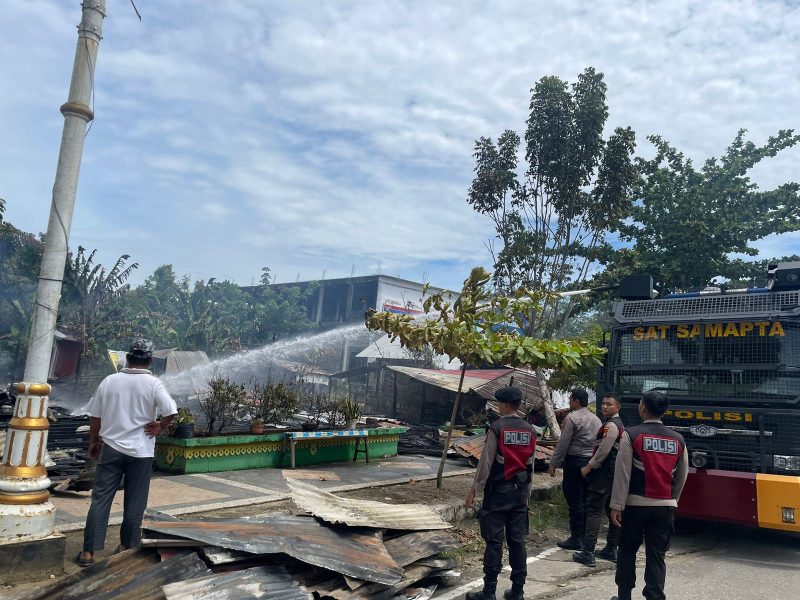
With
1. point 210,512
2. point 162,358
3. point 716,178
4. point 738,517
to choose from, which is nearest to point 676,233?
point 716,178

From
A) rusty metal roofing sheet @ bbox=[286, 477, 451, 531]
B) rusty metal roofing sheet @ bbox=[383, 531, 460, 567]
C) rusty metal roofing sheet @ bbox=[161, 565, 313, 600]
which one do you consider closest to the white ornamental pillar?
rusty metal roofing sheet @ bbox=[161, 565, 313, 600]

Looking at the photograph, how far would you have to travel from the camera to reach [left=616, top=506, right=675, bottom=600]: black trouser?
4.70 metres

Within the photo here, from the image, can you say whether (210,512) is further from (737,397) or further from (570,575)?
(737,397)

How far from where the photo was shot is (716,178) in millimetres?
17781

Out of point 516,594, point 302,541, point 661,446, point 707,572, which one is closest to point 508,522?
point 516,594

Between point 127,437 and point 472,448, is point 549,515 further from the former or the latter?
point 127,437

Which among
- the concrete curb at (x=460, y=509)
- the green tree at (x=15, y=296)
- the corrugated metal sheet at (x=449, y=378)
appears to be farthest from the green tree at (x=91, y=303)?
the concrete curb at (x=460, y=509)

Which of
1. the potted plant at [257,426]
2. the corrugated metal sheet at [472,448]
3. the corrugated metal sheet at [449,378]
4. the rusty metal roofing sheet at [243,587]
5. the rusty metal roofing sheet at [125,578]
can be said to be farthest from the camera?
the corrugated metal sheet at [449,378]

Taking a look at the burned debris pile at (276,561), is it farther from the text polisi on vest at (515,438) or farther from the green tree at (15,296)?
the green tree at (15,296)

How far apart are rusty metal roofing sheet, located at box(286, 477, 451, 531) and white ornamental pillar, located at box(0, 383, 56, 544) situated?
207 cm

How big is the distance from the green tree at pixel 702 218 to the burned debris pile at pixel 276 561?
12984 millimetres

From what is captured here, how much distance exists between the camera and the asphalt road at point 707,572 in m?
5.39

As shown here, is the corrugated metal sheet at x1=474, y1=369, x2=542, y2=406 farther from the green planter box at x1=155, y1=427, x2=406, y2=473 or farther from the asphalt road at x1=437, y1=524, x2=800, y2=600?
the asphalt road at x1=437, y1=524, x2=800, y2=600

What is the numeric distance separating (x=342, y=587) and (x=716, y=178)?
685 inches
